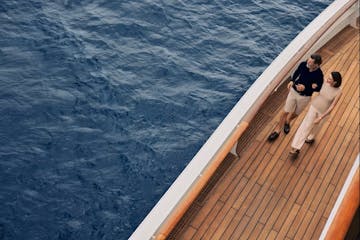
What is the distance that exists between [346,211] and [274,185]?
2.16m

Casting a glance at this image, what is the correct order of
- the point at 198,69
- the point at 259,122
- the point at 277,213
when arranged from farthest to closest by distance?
1. the point at 198,69
2. the point at 259,122
3. the point at 277,213

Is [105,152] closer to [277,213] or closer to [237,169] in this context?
[237,169]

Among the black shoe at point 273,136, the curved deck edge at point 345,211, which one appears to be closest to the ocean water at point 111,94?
the black shoe at point 273,136

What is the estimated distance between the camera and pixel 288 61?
7.19 metres

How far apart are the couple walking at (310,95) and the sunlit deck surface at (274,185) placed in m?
0.35

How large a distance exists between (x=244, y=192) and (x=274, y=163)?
2.44ft

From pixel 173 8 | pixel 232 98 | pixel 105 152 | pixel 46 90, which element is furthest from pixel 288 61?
pixel 173 8

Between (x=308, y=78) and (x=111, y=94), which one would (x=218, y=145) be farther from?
(x=111, y=94)

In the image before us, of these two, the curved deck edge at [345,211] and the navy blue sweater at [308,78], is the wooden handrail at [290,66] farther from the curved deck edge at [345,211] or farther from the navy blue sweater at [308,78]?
the curved deck edge at [345,211]

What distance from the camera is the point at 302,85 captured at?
6055 mm

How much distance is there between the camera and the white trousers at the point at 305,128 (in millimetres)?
6082

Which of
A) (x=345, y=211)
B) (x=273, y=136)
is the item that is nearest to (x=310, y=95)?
(x=273, y=136)

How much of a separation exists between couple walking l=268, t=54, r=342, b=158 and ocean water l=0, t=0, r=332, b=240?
311cm

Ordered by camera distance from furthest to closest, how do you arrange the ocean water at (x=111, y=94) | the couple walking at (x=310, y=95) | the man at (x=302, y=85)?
the ocean water at (x=111, y=94), the man at (x=302, y=85), the couple walking at (x=310, y=95)
